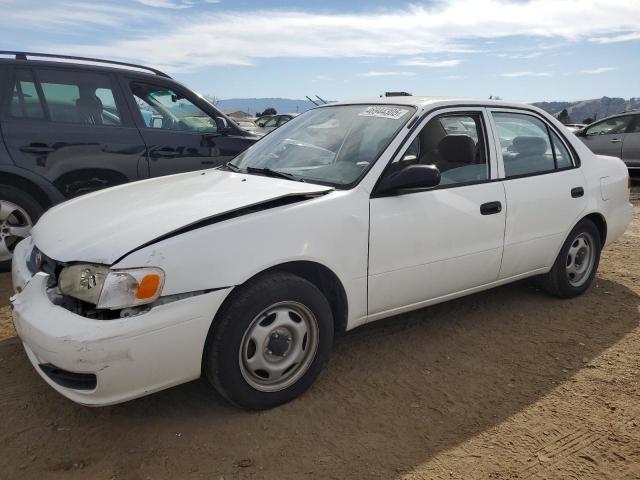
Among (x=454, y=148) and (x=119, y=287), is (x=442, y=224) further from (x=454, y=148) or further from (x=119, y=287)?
(x=119, y=287)

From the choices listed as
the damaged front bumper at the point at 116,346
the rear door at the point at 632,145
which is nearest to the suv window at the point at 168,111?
the damaged front bumper at the point at 116,346

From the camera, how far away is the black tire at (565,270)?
4457 mm

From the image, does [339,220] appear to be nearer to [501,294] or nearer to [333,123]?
[333,123]

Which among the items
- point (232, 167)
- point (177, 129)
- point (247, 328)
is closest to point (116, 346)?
point (247, 328)

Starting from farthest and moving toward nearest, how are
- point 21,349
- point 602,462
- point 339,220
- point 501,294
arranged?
point 501,294
point 21,349
point 339,220
point 602,462

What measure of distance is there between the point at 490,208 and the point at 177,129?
3.26 meters

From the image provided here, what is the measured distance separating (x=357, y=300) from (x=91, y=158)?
3.11 metres

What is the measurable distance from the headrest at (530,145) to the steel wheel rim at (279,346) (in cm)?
224

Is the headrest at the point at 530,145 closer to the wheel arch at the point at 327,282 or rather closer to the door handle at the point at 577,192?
the door handle at the point at 577,192

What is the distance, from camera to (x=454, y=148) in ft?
12.2

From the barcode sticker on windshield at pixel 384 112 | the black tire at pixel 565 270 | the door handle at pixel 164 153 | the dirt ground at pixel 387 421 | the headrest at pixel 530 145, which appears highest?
the barcode sticker on windshield at pixel 384 112

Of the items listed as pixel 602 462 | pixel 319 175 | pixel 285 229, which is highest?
pixel 319 175

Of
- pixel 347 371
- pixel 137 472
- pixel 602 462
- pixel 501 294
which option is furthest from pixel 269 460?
pixel 501 294

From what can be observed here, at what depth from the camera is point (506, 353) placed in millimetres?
3666
